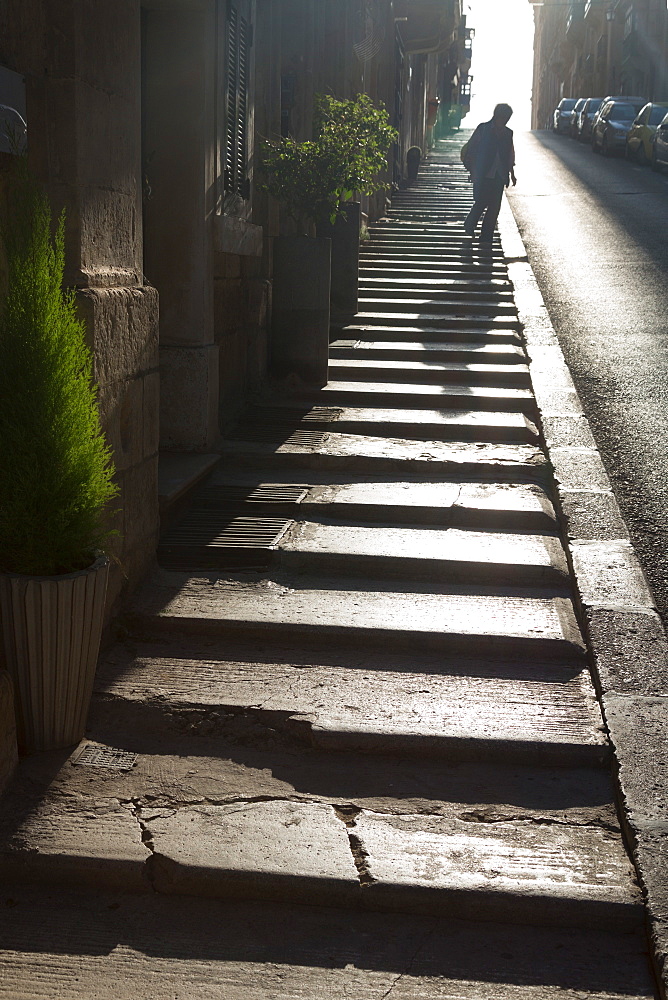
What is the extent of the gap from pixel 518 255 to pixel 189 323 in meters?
7.99

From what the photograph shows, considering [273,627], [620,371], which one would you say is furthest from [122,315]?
[620,371]

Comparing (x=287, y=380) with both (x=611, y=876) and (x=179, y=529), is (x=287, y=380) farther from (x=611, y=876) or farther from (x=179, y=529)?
(x=611, y=876)

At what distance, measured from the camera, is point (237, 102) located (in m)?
6.72

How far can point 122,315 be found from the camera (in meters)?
4.24

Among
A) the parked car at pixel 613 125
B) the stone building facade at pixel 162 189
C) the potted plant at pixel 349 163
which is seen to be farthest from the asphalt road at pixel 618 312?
the parked car at pixel 613 125

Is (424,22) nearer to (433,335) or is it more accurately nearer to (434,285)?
(434,285)

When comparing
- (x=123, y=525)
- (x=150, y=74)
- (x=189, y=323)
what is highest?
(x=150, y=74)

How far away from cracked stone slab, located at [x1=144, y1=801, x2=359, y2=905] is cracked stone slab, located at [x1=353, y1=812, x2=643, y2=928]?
10 cm

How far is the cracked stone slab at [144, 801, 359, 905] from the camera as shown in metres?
2.99

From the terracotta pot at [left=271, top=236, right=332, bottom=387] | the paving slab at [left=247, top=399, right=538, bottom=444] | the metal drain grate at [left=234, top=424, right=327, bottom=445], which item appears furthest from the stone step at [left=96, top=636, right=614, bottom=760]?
the terracotta pot at [left=271, top=236, right=332, bottom=387]

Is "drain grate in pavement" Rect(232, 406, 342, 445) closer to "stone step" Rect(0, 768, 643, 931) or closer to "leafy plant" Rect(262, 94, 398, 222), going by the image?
"leafy plant" Rect(262, 94, 398, 222)

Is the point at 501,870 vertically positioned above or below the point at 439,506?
below

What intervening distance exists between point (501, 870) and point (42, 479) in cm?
180

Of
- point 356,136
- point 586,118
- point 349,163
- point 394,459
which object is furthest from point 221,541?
point 586,118
